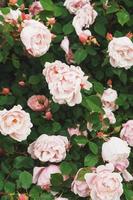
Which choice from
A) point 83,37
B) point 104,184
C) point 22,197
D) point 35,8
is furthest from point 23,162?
point 35,8

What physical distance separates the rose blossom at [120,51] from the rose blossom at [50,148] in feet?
1.19

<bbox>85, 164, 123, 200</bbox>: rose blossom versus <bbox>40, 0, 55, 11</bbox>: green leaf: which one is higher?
<bbox>40, 0, 55, 11</bbox>: green leaf

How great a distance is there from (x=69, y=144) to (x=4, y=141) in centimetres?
25

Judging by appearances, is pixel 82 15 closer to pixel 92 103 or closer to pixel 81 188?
pixel 92 103

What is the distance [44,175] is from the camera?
1894 mm

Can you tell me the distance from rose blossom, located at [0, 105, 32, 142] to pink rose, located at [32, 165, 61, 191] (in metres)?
0.14

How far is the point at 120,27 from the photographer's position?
2.28m

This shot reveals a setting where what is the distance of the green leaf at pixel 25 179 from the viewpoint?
182cm

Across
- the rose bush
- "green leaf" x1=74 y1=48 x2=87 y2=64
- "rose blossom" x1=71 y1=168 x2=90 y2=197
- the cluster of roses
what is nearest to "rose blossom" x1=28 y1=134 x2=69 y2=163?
the rose bush

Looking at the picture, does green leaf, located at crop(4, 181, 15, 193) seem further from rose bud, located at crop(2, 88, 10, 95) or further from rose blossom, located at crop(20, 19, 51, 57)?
rose blossom, located at crop(20, 19, 51, 57)

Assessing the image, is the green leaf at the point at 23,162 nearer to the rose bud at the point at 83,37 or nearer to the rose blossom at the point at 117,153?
the rose blossom at the point at 117,153

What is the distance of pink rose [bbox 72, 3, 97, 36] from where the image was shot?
2092 millimetres

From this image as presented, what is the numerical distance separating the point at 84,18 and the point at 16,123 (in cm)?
54

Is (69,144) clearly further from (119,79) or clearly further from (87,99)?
(119,79)
